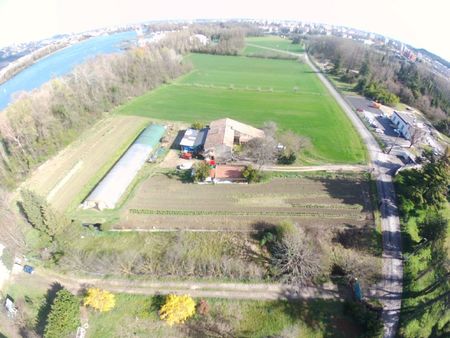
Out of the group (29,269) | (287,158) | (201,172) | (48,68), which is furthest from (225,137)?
(48,68)

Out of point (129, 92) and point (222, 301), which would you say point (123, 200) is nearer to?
point (222, 301)

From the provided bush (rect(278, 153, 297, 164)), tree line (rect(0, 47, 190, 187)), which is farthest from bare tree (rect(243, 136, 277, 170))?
tree line (rect(0, 47, 190, 187))

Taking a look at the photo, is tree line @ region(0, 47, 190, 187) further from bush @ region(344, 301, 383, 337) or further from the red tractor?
bush @ region(344, 301, 383, 337)

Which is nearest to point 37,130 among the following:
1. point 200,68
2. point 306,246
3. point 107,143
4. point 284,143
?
point 107,143

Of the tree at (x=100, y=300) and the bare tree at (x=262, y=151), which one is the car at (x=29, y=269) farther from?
the bare tree at (x=262, y=151)

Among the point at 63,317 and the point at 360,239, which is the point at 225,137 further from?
the point at 63,317

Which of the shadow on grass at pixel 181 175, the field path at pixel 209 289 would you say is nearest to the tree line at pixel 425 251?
the field path at pixel 209 289
